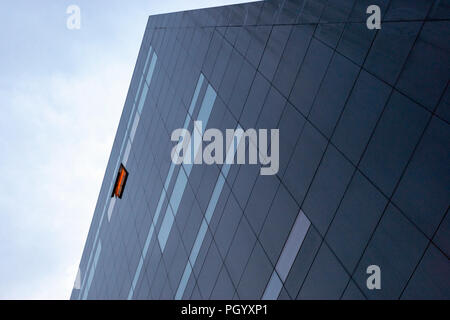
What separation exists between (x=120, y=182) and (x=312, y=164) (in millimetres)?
31517

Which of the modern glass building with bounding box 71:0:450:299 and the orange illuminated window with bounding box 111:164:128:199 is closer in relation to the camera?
the modern glass building with bounding box 71:0:450:299

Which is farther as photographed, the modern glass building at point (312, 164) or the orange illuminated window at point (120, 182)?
the orange illuminated window at point (120, 182)

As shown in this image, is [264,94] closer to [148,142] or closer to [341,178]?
[341,178]

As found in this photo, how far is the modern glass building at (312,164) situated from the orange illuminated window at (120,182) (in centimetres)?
1032

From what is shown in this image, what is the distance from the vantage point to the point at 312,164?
56.1 ft

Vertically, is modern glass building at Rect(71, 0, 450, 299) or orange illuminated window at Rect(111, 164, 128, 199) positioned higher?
orange illuminated window at Rect(111, 164, 128, 199)

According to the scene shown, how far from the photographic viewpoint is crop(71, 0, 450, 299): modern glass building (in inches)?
483

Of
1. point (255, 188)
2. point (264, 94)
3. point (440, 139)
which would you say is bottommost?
point (440, 139)

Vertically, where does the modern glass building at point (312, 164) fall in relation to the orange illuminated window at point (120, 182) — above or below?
below

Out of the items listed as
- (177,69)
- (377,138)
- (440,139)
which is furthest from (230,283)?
(177,69)

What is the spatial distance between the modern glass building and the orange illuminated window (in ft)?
33.9

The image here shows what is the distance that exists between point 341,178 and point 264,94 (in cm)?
747

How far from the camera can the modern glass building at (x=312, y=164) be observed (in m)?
12.3

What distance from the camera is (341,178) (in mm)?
15344
